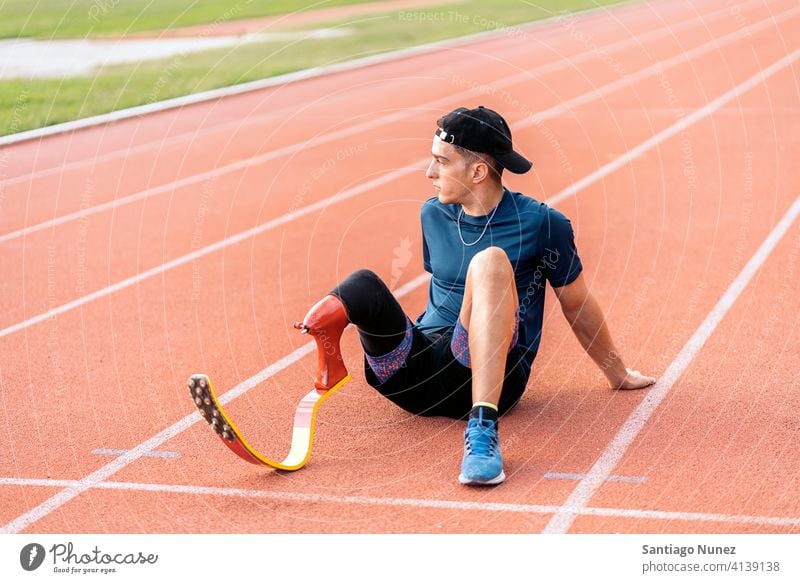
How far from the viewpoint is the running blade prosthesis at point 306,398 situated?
415cm

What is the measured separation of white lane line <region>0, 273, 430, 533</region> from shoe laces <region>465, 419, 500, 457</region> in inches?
54.7

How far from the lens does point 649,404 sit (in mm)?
4996

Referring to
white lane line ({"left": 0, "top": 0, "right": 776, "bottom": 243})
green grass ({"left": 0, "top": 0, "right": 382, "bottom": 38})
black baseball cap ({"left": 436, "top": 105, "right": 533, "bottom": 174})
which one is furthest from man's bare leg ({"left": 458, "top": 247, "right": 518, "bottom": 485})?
green grass ({"left": 0, "top": 0, "right": 382, "bottom": 38})

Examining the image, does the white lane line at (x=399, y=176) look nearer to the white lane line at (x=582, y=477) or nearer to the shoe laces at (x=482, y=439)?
the shoe laces at (x=482, y=439)

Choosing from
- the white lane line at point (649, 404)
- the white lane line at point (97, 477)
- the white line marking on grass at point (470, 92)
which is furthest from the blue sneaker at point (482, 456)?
the white line marking on grass at point (470, 92)

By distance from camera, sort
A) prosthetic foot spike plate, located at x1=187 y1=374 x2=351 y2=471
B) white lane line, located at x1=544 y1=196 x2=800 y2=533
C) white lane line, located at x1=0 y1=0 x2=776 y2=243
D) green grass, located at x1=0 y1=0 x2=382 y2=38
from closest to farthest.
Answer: white lane line, located at x1=544 y1=196 x2=800 y2=533, prosthetic foot spike plate, located at x1=187 y1=374 x2=351 y2=471, white lane line, located at x1=0 y1=0 x2=776 y2=243, green grass, located at x1=0 y1=0 x2=382 y2=38

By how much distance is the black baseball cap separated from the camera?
4488 mm

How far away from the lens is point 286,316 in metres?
6.78

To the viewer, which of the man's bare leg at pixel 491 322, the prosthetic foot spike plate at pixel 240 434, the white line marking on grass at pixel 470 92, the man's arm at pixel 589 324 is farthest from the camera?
the white line marking on grass at pixel 470 92

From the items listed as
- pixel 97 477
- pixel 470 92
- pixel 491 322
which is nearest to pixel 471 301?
pixel 491 322

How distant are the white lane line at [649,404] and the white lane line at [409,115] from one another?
17.0 feet

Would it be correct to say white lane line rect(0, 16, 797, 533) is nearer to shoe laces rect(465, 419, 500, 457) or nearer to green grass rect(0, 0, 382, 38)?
shoe laces rect(465, 419, 500, 457)
